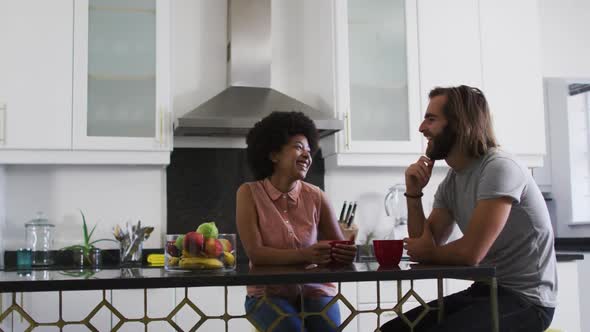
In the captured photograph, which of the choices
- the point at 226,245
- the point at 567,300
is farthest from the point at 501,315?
the point at 567,300

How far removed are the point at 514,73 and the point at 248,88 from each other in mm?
1533

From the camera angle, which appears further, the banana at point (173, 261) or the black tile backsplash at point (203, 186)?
the black tile backsplash at point (203, 186)

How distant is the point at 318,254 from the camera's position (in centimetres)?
201

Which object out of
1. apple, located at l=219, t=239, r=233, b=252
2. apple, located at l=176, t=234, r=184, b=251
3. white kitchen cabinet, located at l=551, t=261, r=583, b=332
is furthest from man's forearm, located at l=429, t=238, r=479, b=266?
white kitchen cabinet, located at l=551, t=261, r=583, b=332

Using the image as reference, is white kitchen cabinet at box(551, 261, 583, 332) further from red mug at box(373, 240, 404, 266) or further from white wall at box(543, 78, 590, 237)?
red mug at box(373, 240, 404, 266)

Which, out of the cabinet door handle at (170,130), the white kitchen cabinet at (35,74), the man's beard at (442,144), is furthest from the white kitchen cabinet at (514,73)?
the white kitchen cabinet at (35,74)

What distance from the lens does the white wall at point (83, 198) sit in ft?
12.1

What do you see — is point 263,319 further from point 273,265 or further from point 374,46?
point 374,46

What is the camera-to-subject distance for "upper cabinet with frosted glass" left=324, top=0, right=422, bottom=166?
3.78m

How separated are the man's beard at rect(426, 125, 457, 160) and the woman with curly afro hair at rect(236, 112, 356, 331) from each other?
0.45m

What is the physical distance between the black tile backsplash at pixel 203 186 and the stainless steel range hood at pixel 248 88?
147 millimetres

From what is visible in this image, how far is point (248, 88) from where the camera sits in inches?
149

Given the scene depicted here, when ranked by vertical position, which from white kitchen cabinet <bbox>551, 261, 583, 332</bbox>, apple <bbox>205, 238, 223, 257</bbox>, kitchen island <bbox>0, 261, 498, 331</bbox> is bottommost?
white kitchen cabinet <bbox>551, 261, 583, 332</bbox>

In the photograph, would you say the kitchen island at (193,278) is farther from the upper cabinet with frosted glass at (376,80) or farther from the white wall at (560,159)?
the white wall at (560,159)
